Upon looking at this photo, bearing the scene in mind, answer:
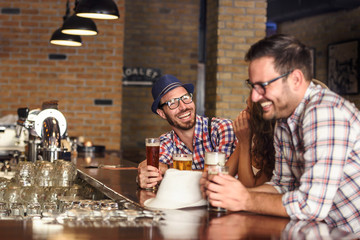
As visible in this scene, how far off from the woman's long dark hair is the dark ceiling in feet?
17.8

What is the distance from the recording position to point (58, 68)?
702 centimetres

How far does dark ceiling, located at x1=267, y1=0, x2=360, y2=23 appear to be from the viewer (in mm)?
7612

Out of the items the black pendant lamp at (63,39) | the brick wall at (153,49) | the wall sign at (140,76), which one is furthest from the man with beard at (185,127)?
the wall sign at (140,76)

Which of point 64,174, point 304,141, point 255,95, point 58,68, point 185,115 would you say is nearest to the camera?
point 304,141

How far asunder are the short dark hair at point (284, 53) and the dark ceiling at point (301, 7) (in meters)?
5.81

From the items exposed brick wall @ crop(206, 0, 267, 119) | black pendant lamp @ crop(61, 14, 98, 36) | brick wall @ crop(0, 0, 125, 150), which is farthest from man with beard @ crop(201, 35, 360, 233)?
brick wall @ crop(0, 0, 125, 150)

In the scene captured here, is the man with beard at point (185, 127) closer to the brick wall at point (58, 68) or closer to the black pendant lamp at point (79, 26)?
the black pendant lamp at point (79, 26)

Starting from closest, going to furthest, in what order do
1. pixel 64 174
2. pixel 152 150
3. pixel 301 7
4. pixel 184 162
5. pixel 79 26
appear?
1. pixel 184 162
2. pixel 152 150
3. pixel 64 174
4. pixel 79 26
5. pixel 301 7

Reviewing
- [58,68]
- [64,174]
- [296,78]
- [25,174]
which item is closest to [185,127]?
[64,174]

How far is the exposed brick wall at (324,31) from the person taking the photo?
26.0 feet

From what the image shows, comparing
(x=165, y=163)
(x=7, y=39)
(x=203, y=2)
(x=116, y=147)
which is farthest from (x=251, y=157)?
(x=203, y=2)

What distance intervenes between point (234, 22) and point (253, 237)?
458 cm

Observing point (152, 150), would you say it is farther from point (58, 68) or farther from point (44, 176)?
point (58, 68)

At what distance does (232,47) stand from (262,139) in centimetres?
362
